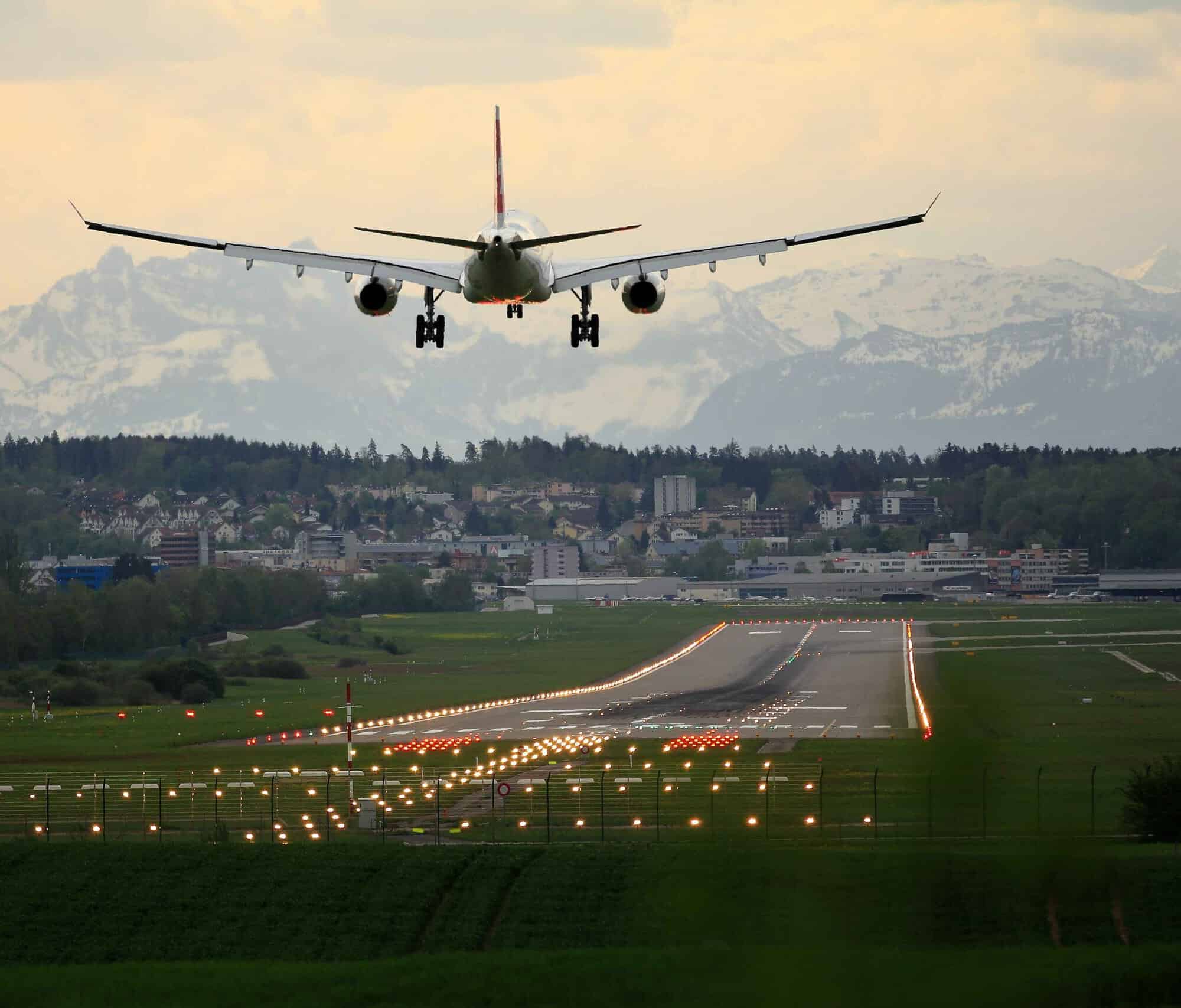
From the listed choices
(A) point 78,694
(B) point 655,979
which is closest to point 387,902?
(B) point 655,979

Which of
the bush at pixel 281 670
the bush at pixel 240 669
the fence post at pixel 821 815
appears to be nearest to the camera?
the fence post at pixel 821 815

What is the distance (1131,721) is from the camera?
276ft

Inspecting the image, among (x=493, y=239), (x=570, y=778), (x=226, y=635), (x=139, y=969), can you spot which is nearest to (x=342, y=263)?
(x=493, y=239)

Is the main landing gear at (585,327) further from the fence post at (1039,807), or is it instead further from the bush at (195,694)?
the bush at (195,694)

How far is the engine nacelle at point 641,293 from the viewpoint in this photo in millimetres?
57656

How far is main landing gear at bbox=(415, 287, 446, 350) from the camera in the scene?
59.4 m

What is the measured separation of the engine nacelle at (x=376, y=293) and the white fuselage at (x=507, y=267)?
3.37 meters

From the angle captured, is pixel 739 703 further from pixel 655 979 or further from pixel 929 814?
pixel 929 814

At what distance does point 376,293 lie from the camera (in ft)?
186

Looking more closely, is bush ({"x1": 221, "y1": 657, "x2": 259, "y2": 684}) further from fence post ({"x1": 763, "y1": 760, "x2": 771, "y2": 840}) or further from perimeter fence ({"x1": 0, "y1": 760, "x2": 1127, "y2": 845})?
fence post ({"x1": 763, "y1": 760, "x2": 771, "y2": 840})

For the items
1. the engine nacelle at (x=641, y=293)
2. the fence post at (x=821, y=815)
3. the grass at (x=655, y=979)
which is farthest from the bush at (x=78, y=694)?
the grass at (x=655, y=979)

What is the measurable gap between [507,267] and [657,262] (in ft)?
22.0

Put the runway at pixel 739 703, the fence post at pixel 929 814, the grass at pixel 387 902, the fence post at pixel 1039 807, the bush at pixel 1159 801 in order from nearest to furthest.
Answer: the fence post at pixel 929 814, the fence post at pixel 1039 807, the grass at pixel 387 902, the bush at pixel 1159 801, the runway at pixel 739 703

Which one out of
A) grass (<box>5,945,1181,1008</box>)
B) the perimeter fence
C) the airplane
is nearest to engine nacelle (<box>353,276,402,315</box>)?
the airplane
